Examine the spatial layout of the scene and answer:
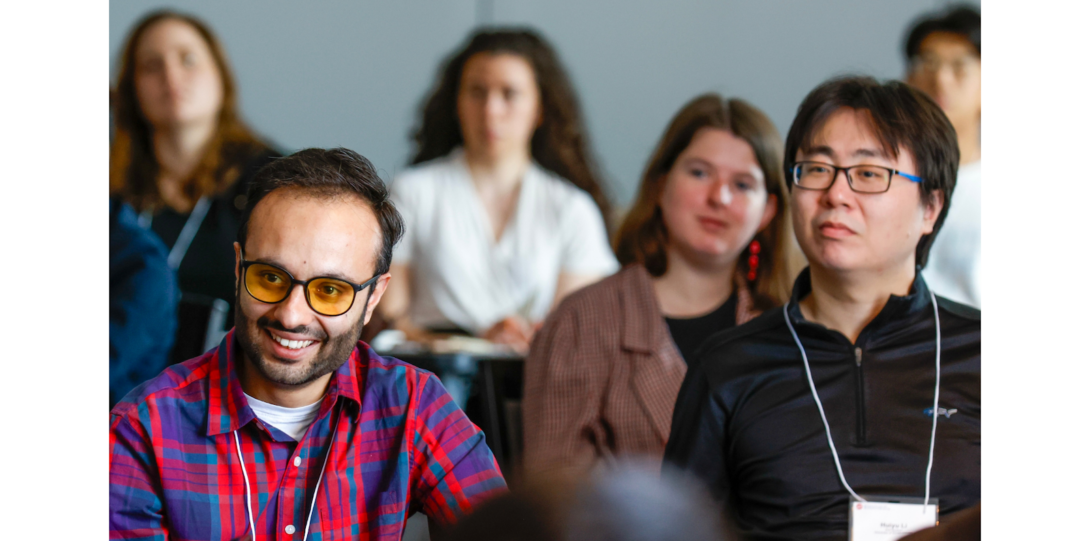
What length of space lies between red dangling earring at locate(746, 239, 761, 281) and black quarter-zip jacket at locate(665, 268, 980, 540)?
8.2 inches

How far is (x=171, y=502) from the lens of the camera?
1.36 m

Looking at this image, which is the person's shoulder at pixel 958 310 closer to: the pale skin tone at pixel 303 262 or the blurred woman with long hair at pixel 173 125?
the pale skin tone at pixel 303 262

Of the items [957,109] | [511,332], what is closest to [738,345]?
[957,109]

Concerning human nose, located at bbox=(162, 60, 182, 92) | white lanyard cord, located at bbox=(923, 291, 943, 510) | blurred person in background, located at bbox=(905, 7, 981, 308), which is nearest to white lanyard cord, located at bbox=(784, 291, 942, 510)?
white lanyard cord, located at bbox=(923, 291, 943, 510)

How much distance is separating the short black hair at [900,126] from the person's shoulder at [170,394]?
1.30 meters

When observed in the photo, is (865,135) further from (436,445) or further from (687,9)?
(436,445)

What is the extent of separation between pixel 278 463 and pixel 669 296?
1123 mm

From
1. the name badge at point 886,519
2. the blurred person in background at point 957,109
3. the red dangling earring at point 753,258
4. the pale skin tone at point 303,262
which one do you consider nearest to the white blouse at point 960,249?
the blurred person in background at point 957,109

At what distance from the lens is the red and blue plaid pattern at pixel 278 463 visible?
4.51 feet

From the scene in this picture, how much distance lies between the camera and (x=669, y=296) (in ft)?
7.36

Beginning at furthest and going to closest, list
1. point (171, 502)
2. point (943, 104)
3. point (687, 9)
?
point (687, 9), point (943, 104), point (171, 502)

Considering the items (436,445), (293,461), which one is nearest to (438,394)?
(436,445)

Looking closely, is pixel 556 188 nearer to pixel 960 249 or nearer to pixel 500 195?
pixel 500 195
